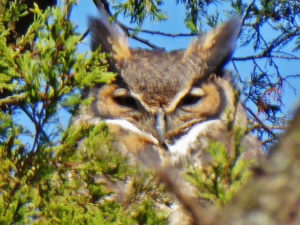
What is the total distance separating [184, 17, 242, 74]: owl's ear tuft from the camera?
11.9 feet

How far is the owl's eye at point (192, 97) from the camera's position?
3.34 metres

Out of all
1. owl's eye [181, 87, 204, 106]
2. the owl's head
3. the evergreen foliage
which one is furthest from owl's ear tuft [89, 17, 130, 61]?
the evergreen foliage

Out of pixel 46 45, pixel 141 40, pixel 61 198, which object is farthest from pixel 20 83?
pixel 141 40

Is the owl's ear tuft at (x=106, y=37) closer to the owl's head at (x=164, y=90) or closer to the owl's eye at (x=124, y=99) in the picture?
the owl's head at (x=164, y=90)

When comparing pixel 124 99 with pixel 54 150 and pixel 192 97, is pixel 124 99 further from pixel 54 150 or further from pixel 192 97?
pixel 54 150

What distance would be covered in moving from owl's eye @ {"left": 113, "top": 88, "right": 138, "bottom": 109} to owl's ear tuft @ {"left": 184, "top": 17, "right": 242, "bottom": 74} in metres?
0.49

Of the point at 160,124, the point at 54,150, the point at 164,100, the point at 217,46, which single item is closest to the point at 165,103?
the point at 164,100

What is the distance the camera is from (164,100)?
3.23 m

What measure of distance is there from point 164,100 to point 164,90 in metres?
0.05

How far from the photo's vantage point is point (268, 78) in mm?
4027

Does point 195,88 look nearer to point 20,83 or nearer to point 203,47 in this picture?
point 203,47

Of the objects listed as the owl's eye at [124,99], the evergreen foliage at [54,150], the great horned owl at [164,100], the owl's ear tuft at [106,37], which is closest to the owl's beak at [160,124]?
the great horned owl at [164,100]

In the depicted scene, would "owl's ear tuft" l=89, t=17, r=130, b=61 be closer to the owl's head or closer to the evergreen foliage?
the owl's head

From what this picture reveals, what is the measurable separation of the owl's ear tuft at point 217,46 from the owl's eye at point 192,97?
247 millimetres
